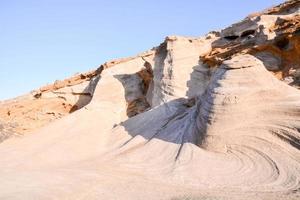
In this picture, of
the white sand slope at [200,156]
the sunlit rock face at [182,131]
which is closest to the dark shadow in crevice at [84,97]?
the sunlit rock face at [182,131]

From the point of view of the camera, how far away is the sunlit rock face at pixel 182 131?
584 cm

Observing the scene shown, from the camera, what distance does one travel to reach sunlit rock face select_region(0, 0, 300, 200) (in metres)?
5.84

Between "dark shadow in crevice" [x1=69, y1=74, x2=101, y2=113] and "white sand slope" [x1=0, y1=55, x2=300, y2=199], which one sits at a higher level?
"dark shadow in crevice" [x1=69, y1=74, x2=101, y2=113]

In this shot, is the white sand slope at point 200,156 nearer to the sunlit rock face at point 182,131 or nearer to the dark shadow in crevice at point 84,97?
the sunlit rock face at point 182,131

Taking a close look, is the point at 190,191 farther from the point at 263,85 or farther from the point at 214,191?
the point at 263,85

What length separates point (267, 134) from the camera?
630 cm

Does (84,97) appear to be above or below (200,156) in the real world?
above

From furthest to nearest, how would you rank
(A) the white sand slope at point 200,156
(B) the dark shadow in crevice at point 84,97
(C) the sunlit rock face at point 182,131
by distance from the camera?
(B) the dark shadow in crevice at point 84,97
(C) the sunlit rock face at point 182,131
(A) the white sand slope at point 200,156

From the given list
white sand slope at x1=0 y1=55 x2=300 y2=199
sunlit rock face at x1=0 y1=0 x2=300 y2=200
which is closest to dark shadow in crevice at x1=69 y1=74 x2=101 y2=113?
sunlit rock face at x1=0 y1=0 x2=300 y2=200

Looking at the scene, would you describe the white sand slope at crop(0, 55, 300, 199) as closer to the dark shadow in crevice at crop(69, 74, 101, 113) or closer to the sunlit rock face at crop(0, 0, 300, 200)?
the sunlit rock face at crop(0, 0, 300, 200)

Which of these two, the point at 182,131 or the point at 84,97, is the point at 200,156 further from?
the point at 84,97

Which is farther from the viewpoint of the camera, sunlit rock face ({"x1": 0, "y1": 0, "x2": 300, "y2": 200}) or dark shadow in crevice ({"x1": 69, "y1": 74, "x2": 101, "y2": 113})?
dark shadow in crevice ({"x1": 69, "y1": 74, "x2": 101, "y2": 113})

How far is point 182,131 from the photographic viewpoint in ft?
25.8

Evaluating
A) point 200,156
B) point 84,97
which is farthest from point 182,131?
point 84,97
